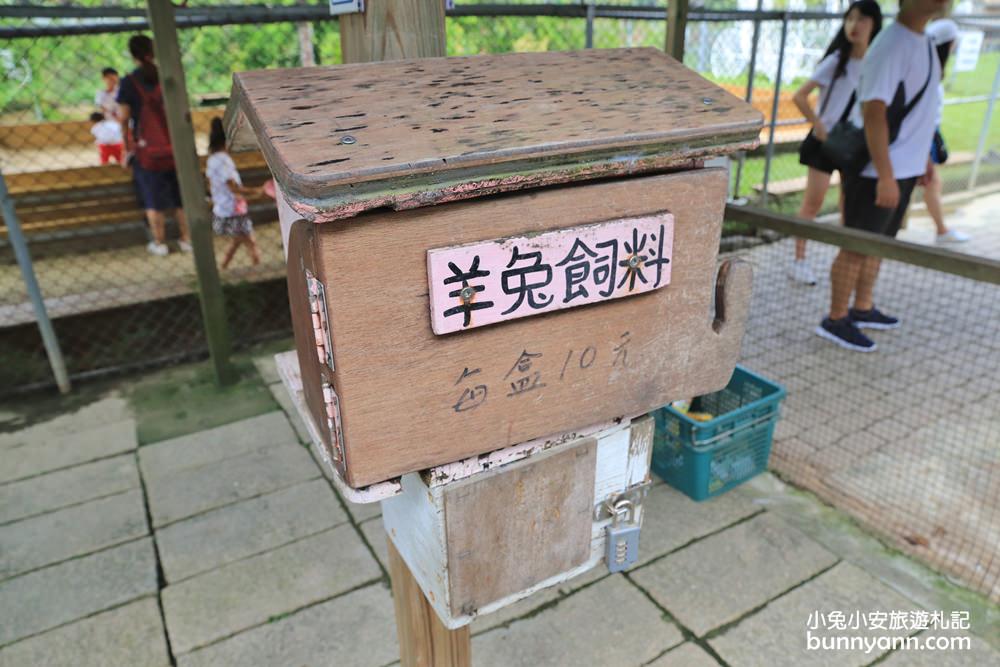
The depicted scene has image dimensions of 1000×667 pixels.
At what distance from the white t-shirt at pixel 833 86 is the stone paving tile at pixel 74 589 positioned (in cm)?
423

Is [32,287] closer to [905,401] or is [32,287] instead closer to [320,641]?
[320,641]

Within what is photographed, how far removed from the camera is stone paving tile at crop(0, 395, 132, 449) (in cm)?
314

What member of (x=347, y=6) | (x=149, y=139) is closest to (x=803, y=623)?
(x=347, y=6)

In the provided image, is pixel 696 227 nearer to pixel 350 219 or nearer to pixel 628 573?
pixel 350 219

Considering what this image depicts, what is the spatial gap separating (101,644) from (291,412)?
1405 mm

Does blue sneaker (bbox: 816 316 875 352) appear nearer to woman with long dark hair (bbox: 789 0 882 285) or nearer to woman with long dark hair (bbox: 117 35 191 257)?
woman with long dark hair (bbox: 789 0 882 285)

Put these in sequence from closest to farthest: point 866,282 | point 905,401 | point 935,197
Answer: point 905,401, point 866,282, point 935,197

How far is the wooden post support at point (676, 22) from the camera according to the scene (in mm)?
2850

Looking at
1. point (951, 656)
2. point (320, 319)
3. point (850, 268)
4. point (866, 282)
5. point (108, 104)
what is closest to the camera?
point (320, 319)

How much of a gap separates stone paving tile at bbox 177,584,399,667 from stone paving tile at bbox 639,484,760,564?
2.99 ft

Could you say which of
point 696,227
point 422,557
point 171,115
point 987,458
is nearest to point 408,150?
point 696,227

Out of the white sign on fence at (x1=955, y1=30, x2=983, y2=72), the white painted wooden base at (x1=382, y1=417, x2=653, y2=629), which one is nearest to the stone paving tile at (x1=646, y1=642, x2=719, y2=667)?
the white painted wooden base at (x1=382, y1=417, x2=653, y2=629)

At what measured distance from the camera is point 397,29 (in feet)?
3.51

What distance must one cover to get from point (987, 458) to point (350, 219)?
122 inches
